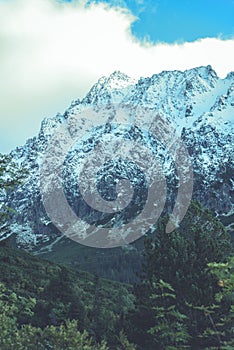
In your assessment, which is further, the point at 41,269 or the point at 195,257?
the point at 41,269

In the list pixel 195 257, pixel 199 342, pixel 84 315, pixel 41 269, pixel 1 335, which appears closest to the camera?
pixel 1 335

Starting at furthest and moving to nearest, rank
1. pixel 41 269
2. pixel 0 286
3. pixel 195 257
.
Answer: pixel 41 269, pixel 195 257, pixel 0 286

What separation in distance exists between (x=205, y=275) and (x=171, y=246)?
9.36 ft

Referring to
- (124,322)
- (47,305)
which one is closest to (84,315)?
(47,305)

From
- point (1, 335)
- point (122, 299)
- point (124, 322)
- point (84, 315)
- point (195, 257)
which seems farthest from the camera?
point (122, 299)

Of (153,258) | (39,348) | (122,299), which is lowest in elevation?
(122,299)

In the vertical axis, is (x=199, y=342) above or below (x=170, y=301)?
below

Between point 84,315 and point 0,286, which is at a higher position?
point 0,286

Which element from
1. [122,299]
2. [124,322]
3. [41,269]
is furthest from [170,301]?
[41,269]

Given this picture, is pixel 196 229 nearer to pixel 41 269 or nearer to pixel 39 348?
pixel 39 348

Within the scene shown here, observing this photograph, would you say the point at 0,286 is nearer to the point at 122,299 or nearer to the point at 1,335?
the point at 1,335

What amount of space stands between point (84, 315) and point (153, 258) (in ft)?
66.0

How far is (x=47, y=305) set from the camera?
4647cm

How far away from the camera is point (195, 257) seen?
28078mm
